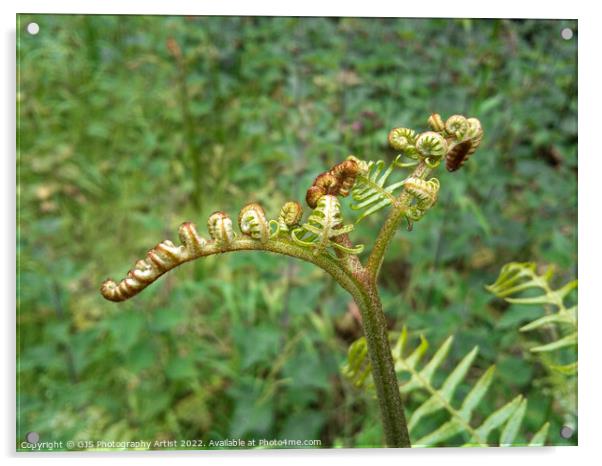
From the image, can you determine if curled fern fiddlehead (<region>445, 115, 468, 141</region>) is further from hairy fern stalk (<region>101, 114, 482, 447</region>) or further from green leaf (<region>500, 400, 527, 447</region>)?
green leaf (<region>500, 400, 527, 447</region>)

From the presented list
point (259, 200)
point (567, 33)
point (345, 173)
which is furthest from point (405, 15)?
point (345, 173)

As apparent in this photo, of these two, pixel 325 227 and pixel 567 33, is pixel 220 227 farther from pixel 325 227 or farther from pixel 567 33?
pixel 567 33

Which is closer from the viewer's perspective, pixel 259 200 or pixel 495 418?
pixel 495 418

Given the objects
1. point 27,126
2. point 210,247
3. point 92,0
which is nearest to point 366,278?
point 210,247

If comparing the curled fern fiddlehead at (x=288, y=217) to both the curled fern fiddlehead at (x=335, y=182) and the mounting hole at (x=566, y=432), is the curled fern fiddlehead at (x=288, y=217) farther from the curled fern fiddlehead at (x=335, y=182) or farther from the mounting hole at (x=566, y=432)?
the mounting hole at (x=566, y=432)

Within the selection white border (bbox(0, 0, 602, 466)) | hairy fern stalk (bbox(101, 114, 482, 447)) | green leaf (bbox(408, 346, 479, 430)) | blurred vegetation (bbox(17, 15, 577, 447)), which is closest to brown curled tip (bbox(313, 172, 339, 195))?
hairy fern stalk (bbox(101, 114, 482, 447))

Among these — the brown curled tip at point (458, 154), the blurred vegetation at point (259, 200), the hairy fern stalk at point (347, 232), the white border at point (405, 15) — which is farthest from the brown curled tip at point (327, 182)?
the blurred vegetation at point (259, 200)

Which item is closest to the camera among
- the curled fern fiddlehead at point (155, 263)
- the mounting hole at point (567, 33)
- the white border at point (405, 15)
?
the curled fern fiddlehead at point (155, 263)
